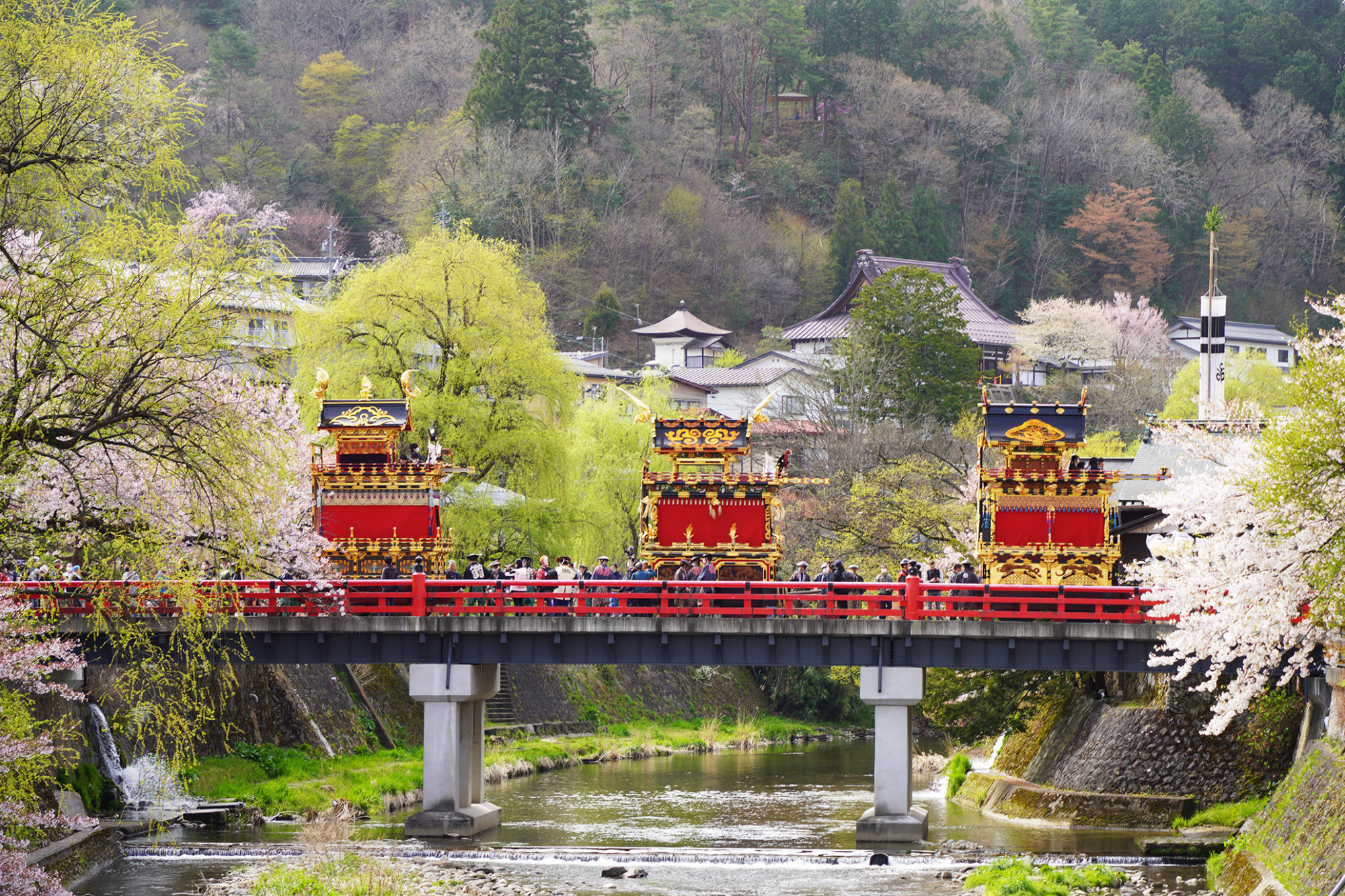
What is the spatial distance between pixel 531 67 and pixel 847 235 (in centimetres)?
2217

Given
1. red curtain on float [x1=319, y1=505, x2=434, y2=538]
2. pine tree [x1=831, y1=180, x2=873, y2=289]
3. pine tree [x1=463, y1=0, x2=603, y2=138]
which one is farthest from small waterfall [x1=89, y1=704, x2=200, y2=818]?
pine tree [x1=831, y1=180, x2=873, y2=289]

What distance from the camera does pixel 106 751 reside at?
32.9 meters

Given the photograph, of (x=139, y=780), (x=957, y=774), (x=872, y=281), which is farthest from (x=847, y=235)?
(x=139, y=780)

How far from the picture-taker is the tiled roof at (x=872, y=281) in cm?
8212

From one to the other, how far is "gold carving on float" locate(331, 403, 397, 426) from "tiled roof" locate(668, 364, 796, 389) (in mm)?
41734

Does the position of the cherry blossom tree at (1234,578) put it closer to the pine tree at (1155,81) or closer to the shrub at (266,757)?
the shrub at (266,757)

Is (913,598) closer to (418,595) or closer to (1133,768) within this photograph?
(1133,768)

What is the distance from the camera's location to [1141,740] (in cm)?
3384

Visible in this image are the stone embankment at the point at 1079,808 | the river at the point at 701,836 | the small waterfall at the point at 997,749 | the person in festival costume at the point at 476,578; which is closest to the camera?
the river at the point at 701,836

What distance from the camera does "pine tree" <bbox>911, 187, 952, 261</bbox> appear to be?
304 ft

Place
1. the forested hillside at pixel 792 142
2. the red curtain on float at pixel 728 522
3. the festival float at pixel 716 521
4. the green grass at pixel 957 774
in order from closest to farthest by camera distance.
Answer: the festival float at pixel 716 521, the red curtain on float at pixel 728 522, the green grass at pixel 957 774, the forested hillside at pixel 792 142

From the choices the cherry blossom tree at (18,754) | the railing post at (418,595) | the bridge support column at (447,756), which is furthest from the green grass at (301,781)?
the cherry blossom tree at (18,754)

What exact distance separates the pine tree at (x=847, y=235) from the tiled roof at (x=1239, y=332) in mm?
19137

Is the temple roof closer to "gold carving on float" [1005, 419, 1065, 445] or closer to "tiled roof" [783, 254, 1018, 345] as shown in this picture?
"tiled roof" [783, 254, 1018, 345]
